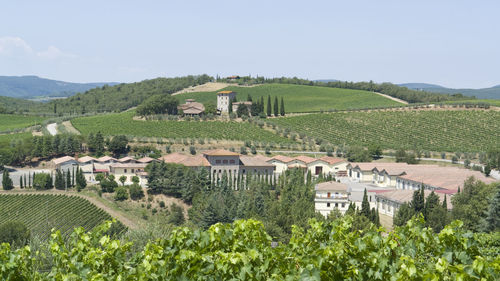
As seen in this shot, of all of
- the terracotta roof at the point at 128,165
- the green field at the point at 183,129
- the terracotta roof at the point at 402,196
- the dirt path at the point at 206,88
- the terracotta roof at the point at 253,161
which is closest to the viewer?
the terracotta roof at the point at 402,196

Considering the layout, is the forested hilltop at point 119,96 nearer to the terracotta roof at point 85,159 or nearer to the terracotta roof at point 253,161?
the terracotta roof at point 85,159

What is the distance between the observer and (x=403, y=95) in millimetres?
136000

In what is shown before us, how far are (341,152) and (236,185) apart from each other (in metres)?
24.3

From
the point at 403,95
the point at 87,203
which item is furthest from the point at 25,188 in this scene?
the point at 403,95

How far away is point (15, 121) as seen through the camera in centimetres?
10631

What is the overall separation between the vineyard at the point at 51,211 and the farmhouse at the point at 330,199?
19.8m

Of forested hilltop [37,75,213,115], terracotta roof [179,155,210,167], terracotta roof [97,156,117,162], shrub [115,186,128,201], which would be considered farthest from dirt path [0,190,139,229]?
forested hilltop [37,75,213,115]

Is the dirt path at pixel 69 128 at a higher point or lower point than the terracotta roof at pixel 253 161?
higher

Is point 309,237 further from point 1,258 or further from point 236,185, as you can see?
point 236,185

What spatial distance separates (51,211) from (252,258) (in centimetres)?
4503

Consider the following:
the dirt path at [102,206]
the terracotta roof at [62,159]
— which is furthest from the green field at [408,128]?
the dirt path at [102,206]

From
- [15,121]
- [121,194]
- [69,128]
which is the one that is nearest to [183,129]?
[69,128]

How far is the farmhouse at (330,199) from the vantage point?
51719mm

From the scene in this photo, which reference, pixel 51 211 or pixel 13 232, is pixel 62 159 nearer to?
pixel 51 211
